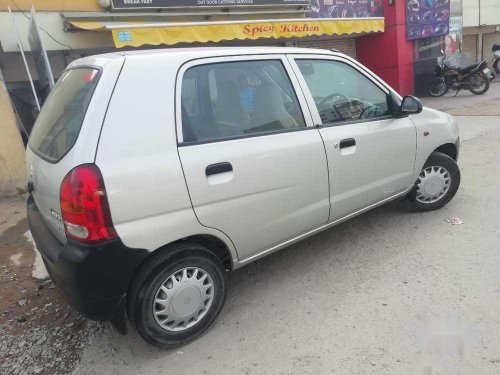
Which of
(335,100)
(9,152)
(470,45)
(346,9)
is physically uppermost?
(346,9)

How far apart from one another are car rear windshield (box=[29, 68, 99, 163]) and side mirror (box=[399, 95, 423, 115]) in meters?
2.43

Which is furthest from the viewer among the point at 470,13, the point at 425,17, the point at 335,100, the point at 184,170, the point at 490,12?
the point at 490,12

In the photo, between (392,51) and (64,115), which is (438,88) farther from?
(64,115)

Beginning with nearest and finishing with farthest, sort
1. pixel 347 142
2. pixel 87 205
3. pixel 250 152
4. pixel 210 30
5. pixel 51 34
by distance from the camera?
pixel 87 205 < pixel 250 152 < pixel 347 142 < pixel 51 34 < pixel 210 30

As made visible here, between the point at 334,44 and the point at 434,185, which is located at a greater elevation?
the point at 334,44

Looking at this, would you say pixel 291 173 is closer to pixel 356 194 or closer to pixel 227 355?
pixel 356 194

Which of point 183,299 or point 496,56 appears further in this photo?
point 496,56

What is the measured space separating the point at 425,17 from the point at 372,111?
10.8m

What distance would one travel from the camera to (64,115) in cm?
241

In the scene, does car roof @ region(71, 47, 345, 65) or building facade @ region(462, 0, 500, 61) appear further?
building facade @ region(462, 0, 500, 61)

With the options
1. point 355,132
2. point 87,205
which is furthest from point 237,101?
point 87,205

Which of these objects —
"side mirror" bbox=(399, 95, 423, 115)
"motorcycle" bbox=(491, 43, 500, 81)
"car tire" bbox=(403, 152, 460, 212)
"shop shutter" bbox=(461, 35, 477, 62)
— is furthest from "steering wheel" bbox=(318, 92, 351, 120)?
"shop shutter" bbox=(461, 35, 477, 62)

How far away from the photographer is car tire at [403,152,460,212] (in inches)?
151

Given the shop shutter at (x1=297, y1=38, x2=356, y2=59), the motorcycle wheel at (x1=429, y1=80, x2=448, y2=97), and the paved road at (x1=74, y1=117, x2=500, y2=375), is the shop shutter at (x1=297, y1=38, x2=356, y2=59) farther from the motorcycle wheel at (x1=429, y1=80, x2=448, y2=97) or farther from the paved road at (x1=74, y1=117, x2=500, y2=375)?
the paved road at (x1=74, y1=117, x2=500, y2=375)
